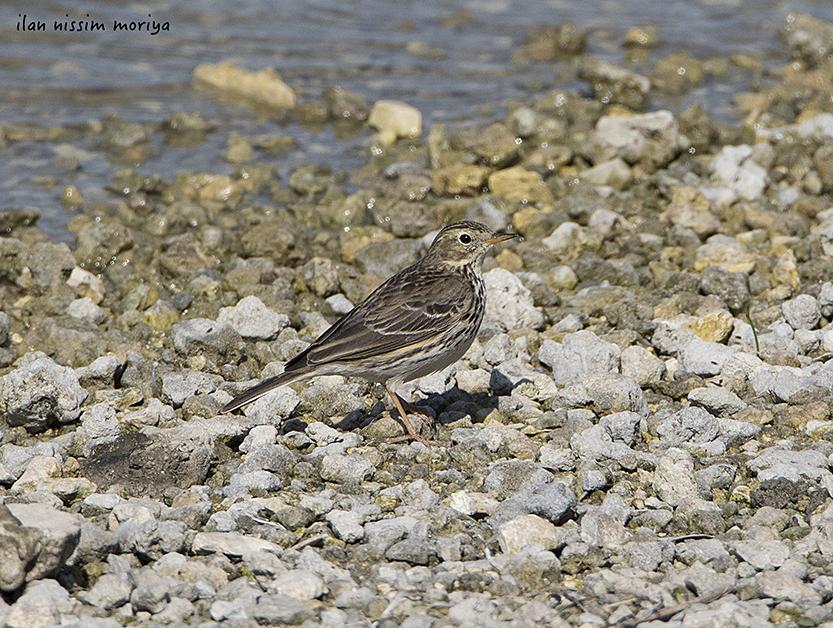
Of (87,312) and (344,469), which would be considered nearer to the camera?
(344,469)

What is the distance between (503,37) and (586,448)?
11.5 metres

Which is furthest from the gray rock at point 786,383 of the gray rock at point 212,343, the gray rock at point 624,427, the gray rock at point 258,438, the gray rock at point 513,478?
the gray rock at point 212,343

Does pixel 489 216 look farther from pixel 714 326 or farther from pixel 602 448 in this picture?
pixel 602 448

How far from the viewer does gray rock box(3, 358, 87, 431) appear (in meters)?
6.08

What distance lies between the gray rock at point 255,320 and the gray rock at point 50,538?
3.32 meters

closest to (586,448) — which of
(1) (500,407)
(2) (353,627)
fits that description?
(1) (500,407)

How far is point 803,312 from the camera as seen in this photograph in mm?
7242

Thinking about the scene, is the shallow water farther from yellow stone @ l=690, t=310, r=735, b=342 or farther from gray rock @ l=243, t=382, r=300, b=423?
yellow stone @ l=690, t=310, r=735, b=342

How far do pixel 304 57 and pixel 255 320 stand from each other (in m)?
8.23

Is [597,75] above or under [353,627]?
above

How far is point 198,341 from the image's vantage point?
714 cm

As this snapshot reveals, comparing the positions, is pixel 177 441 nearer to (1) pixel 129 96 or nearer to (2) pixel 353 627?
(2) pixel 353 627

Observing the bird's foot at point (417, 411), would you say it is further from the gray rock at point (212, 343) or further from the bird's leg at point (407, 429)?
the gray rock at point (212, 343)

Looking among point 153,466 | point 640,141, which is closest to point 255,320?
point 153,466
